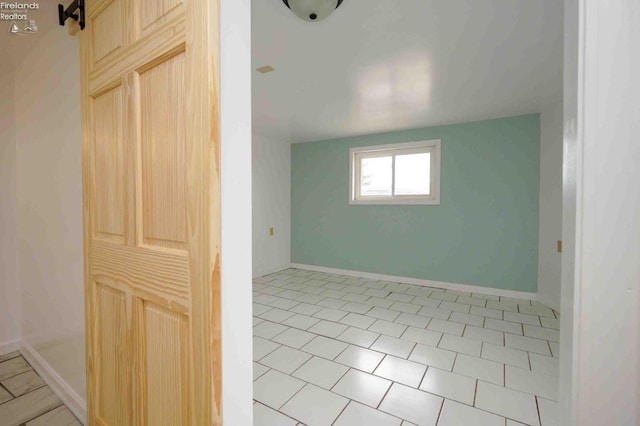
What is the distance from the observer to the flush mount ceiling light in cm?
→ 142

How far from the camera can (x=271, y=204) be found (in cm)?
492

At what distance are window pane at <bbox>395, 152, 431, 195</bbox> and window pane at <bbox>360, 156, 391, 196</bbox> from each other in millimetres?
174

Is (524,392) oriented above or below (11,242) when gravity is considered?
below

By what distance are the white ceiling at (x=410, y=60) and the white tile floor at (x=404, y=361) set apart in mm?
2414

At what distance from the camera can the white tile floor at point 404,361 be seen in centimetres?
159

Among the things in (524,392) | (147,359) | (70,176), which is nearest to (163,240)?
(147,359)

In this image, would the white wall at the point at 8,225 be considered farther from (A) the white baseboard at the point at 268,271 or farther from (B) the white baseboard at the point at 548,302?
(B) the white baseboard at the point at 548,302

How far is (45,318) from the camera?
1822 mm

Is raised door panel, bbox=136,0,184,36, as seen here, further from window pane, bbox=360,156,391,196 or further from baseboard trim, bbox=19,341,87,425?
window pane, bbox=360,156,391,196

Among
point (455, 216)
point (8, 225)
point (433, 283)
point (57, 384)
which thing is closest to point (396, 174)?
point (455, 216)

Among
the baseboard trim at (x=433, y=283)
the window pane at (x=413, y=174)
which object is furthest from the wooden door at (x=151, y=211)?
the window pane at (x=413, y=174)

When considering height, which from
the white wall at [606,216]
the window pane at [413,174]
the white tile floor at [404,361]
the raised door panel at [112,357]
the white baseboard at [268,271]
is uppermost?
the window pane at [413,174]

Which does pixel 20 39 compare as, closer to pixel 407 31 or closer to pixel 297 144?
pixel 407 31

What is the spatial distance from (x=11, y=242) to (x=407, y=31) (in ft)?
11.7
